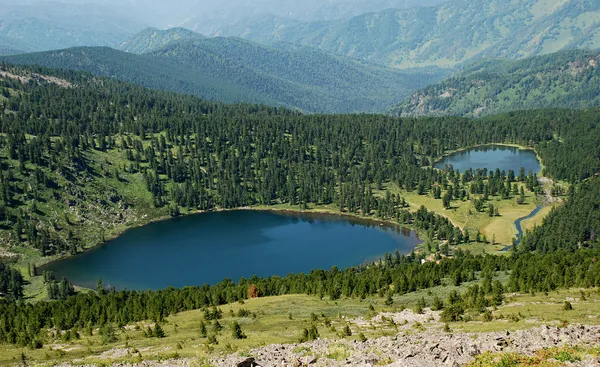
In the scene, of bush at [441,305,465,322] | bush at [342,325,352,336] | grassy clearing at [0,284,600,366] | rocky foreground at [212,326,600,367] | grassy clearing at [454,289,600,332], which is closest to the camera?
rocky foreground at [212,326,600,367]

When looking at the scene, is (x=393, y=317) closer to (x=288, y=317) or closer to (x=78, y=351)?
(x=288, y=317)

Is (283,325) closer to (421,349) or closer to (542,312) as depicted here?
(421,349)

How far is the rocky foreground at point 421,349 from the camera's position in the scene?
1796 inches

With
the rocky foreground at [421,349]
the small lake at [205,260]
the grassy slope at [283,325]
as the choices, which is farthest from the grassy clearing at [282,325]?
the small lake at [205,260]

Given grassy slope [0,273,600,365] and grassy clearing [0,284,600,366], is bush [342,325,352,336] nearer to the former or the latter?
grassy clearing [0,284,600,366]

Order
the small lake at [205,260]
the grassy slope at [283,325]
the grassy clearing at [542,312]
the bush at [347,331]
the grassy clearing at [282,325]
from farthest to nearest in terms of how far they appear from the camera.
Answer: the small lake at [205,260], the bush at [347,331], the grassy slope at [283,325], the grassy clearing at [282,325], the grassy clearing at [542,312]

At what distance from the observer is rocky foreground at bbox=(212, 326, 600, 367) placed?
45625mm

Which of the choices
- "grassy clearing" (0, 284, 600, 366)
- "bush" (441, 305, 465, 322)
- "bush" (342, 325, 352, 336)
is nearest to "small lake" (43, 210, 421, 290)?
"grassy clearing" (0, 284, 600, 366)

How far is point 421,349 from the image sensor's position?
47.8 m

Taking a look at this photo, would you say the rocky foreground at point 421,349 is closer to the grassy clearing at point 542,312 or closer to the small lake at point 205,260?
the grassy clearing at point 542,312

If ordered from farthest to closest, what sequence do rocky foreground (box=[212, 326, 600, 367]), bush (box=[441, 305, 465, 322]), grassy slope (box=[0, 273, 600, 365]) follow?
bush (box=[441, 305, 465, 322]) < grassy slope (box=[0, 273, 600, 365]) < rocky foreground (box=[212, 326, 600, 367])

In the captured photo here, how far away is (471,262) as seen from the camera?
391 ft

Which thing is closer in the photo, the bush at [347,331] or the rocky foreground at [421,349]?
the rocky foreground at [421,349]

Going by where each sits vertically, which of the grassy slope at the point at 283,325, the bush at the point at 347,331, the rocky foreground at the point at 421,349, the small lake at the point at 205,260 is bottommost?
the small lake at the point at 205,260
